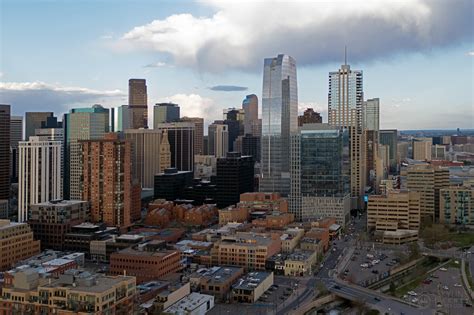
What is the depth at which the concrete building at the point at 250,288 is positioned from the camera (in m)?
27.0

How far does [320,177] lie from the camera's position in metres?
52.1

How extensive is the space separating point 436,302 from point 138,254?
1592 cm

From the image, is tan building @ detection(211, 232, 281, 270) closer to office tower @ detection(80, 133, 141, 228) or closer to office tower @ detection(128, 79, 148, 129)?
office tower @ detection(80, 133, 141, 228)

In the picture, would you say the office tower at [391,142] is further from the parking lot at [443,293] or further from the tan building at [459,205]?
the parking lot at [443,293]

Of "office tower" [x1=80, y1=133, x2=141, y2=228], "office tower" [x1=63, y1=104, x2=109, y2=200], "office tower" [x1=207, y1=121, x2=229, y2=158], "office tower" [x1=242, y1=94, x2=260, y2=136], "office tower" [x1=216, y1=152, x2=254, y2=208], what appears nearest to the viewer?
"office tower" [x1=80, y1=133, x2=141, y2=228]

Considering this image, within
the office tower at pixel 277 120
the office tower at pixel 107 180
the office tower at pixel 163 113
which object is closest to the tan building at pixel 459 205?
the office tower at pixel 277 120

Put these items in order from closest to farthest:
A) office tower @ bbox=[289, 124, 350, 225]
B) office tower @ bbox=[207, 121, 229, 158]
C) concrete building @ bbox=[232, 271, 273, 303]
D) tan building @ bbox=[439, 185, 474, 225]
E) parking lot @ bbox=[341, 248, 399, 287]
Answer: concrete building @ bbox=[232, 271, 273, 303]
parking lot @ bbox=[341, 248, 399, 287]
tan building @ bbox=[439, 185, 474, 225]
office tower @ bbox=[289, 124, 350, 225]
office tower @ bbox=[207, 121, 229, 158]

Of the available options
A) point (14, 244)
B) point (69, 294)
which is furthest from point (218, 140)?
point (69, 294)

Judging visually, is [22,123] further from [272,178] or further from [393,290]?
[393,290]

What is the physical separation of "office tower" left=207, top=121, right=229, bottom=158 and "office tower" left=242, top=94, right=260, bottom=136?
5.95 metres

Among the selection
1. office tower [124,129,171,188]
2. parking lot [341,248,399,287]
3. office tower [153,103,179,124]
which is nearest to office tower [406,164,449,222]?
parking lot [341,248,399,287]

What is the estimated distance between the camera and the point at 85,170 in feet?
154

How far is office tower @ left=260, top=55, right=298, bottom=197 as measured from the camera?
198 ft

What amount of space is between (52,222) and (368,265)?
2329 cm
